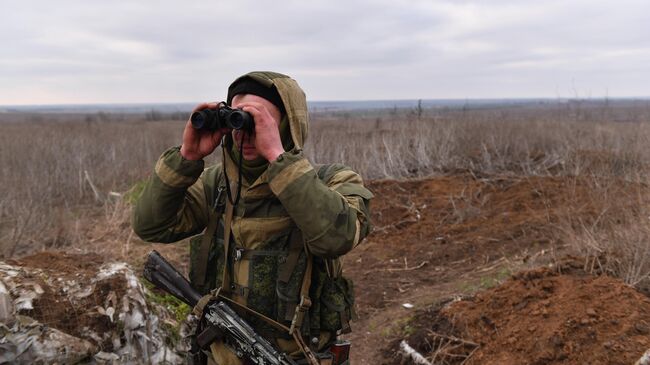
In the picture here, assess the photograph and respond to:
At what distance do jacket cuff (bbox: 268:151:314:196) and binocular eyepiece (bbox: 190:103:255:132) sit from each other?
0.47 ft

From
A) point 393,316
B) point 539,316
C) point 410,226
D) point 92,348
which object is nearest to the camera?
point 92,348

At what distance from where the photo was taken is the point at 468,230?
770cm

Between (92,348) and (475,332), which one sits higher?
(92,348)

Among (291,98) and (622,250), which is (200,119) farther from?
(622,250)

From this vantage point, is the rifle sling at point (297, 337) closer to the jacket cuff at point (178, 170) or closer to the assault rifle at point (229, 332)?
the assault rifle at point (229, 332)

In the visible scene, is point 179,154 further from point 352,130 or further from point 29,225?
point 352,130

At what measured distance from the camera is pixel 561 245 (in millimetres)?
6191

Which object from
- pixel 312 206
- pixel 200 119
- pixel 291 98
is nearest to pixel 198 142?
pixel 200 119

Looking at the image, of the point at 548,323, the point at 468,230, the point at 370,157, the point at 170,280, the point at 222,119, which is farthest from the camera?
the point at 370,157

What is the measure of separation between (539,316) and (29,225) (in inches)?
273

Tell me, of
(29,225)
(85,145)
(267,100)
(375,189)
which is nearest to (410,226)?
(375,189)

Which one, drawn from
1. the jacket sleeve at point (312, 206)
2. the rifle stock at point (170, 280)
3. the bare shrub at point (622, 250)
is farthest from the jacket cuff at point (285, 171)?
the bare shrub at point (622, 250)

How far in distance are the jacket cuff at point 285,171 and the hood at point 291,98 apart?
0.39ft

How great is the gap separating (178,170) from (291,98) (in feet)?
1.41
